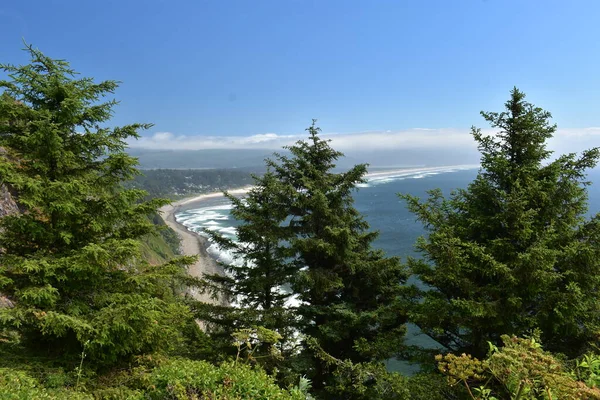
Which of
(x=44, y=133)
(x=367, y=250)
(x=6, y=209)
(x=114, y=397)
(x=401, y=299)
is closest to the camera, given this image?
(x=114, y=397)

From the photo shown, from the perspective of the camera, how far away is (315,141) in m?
14.2

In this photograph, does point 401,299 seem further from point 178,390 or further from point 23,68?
point 23,68

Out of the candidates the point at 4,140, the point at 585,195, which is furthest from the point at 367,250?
the point at 4,140

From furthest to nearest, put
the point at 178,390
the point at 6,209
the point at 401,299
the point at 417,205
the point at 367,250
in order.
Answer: the point at 6,209, the point at 367,250, the point at 401,299, the point at 417,205, the point at 178,390

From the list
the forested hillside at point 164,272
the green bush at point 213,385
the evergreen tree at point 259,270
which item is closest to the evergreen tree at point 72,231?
the forested hillside at point 164,272

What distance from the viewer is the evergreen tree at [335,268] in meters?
12.3

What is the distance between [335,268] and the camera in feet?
45.2

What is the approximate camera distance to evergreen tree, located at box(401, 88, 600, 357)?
8.52 m

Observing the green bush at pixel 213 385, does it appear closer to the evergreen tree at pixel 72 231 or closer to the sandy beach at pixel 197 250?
the evergreen tree at pixel 72 231

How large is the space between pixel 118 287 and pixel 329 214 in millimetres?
7730

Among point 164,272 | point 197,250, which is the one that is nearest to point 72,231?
point 164,272

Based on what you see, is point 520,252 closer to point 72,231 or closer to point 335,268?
point 335,268

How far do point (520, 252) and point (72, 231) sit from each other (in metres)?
12.2

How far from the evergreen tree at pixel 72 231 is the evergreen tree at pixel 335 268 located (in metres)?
5.34
